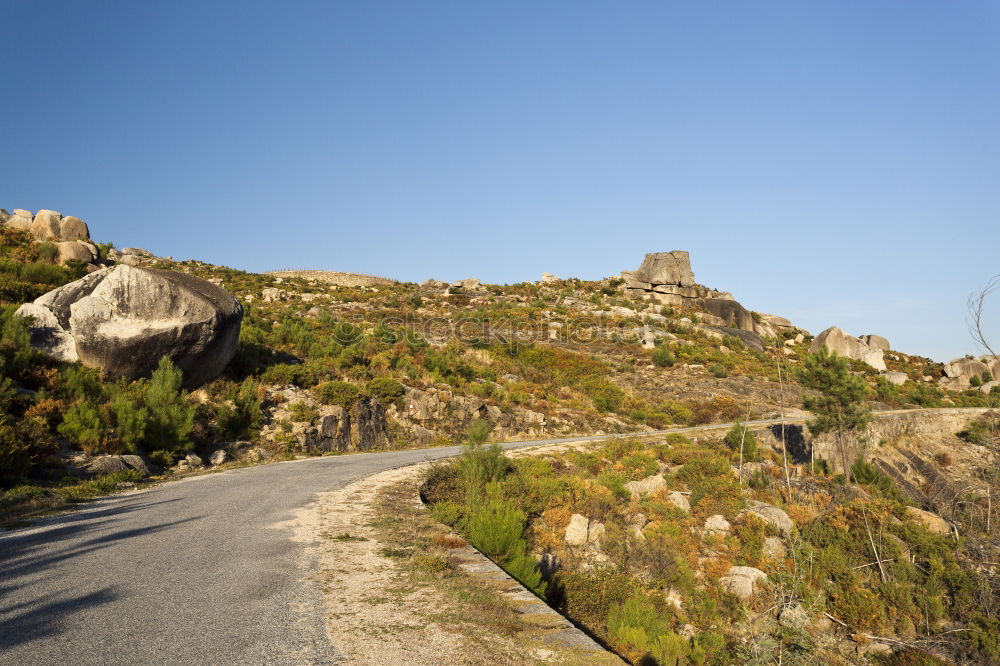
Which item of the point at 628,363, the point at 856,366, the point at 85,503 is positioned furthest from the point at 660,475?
the point at 856,366

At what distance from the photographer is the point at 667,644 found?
6.96m

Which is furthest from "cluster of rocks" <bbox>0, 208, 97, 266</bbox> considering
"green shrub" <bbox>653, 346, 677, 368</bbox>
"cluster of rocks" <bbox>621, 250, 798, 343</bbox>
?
"cluster of rocks" <bbox>621, 250, 798, 343</bbox>

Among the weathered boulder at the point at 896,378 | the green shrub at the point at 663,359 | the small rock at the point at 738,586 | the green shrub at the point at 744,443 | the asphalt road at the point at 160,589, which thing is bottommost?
the small rock at the point at 738,586

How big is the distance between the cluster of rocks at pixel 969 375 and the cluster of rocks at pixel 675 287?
50.3ft

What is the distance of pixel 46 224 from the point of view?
27203mm

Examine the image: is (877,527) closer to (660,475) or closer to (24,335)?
(660,475)

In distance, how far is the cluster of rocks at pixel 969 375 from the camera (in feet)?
136

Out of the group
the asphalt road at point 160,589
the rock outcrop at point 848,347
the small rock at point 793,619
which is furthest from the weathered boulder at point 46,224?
the rock outcrop at point 848,347

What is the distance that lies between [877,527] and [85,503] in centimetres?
1658

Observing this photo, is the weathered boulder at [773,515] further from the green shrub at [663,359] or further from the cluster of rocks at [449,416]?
the green shrub at [663,359]

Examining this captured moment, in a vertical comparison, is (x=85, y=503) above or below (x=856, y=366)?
below

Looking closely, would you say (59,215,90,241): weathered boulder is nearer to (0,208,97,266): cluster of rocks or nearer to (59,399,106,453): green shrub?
(0,208,97,266): cluster of rocks

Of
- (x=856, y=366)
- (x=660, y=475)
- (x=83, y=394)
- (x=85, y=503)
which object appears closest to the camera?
(x=85, y=503)

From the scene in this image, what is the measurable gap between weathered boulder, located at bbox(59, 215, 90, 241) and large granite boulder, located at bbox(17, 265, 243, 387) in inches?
667
